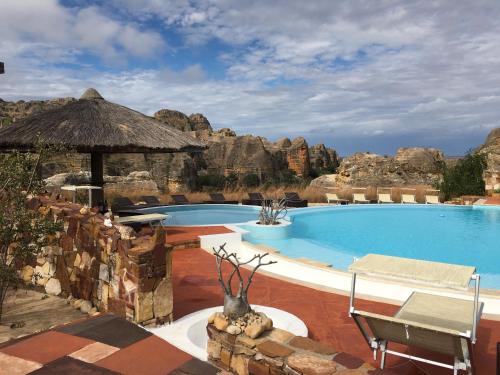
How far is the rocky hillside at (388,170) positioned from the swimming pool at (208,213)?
28.8 ft

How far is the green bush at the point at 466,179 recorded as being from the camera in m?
18.3

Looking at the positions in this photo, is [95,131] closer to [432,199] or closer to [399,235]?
[399,235]

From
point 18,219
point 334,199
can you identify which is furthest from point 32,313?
point 334,199

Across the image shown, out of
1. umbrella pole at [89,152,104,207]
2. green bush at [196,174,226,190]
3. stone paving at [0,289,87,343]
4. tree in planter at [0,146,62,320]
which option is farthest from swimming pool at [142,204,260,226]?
green bush at [196,174,226,190]

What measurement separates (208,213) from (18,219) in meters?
10.9

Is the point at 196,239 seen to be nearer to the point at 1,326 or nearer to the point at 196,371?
the point at 1,326

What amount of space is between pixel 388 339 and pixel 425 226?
1062 centimetres

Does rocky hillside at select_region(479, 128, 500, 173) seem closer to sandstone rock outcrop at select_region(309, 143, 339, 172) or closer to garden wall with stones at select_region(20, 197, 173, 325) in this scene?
sandstone rock outcrop at select_region(309, 143, 339, 172)

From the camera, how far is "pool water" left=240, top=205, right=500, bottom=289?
921cm

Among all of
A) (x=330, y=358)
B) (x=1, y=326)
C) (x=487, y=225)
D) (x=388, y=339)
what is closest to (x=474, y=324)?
(x=388, y=339)

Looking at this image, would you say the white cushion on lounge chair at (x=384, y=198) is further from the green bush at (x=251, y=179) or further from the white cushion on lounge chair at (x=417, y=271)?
the white cushion on lounge chair at (x=417, y=271)

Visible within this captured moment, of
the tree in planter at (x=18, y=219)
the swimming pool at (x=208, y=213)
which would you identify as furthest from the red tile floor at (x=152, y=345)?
the swimming pool at (x=208, y=213)

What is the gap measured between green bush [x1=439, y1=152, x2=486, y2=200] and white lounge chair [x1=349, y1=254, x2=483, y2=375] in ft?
52.9

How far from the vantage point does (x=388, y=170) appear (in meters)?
23.0
